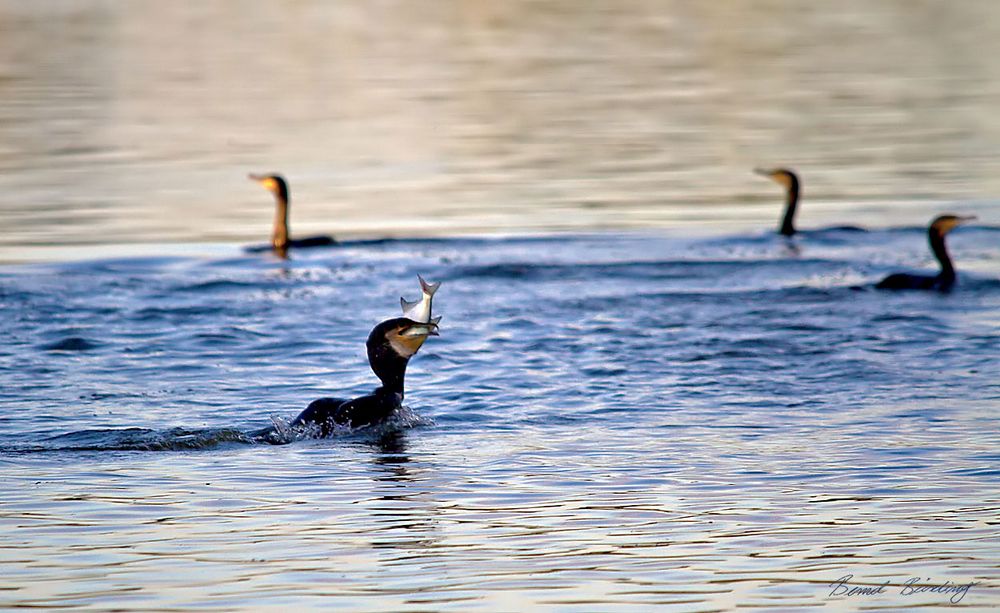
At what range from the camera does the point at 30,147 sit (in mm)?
27703

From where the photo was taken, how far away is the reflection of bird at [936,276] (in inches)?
640

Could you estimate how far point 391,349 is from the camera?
11336 mm

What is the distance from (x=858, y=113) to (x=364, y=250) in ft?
48.1

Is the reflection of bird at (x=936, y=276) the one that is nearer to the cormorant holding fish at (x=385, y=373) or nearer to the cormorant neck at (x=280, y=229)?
the cormorant holding fish at (x=385, y=373)

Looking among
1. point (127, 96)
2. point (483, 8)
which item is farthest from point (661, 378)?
point (483, 8)

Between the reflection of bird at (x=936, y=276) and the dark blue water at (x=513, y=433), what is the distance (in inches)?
7.8

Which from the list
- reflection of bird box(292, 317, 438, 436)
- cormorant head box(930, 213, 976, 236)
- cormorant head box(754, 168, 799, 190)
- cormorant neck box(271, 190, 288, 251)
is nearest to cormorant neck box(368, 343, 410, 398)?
reflection of bird box(292, 317, 438, 436)

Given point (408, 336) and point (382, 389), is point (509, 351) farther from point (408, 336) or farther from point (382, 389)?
point (408, 336)

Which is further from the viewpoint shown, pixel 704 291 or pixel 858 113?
pixel 858 113

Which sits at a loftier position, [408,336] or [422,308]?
[422,308]

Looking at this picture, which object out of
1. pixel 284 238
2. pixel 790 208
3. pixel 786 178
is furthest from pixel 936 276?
pixel 284 238

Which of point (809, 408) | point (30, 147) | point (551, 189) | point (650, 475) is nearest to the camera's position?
point (650, 475)

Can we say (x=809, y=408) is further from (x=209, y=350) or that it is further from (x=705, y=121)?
(x=705, y=121)

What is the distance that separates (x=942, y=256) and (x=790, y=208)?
3.26 meters
